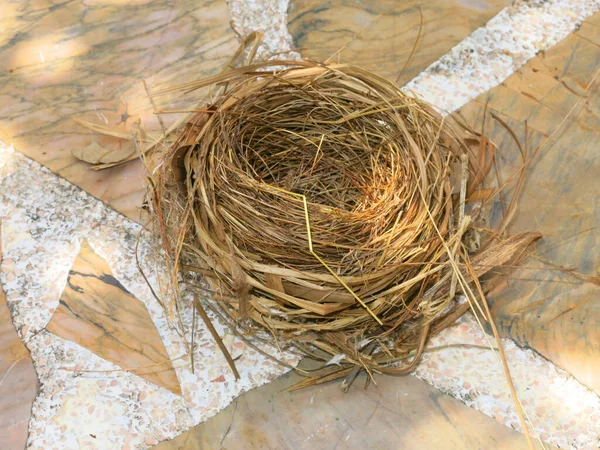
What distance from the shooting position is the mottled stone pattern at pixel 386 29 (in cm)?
143

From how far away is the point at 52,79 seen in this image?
136cm

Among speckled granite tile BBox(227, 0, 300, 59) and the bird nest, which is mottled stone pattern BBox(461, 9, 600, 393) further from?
speckled granite tile BBox(227, 0, 300, 59)

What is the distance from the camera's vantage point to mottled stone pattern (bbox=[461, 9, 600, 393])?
1122 millimetres

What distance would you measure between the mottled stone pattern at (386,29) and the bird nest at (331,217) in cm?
8

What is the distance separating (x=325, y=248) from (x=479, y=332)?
0.33m

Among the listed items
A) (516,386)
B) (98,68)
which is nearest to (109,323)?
(98,68)

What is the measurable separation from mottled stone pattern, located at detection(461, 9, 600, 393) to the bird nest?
0.06m

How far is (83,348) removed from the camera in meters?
1.12

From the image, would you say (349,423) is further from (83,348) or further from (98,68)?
(98,68)

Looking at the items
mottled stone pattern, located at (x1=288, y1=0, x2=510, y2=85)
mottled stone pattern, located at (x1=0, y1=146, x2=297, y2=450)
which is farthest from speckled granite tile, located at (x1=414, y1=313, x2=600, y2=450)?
mottled stone pattern, located at (x1=288, y1=0, x2=510, y2=85)

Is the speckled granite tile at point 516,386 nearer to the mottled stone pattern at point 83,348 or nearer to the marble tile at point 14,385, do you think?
the mottled stone pattern at point 83,348

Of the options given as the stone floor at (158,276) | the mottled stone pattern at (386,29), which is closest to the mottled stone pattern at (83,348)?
the stone floor at (158,276)

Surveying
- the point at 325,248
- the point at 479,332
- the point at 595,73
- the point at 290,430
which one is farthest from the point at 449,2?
the point at 290,430

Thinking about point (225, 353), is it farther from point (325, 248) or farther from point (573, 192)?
point (573, 192)
